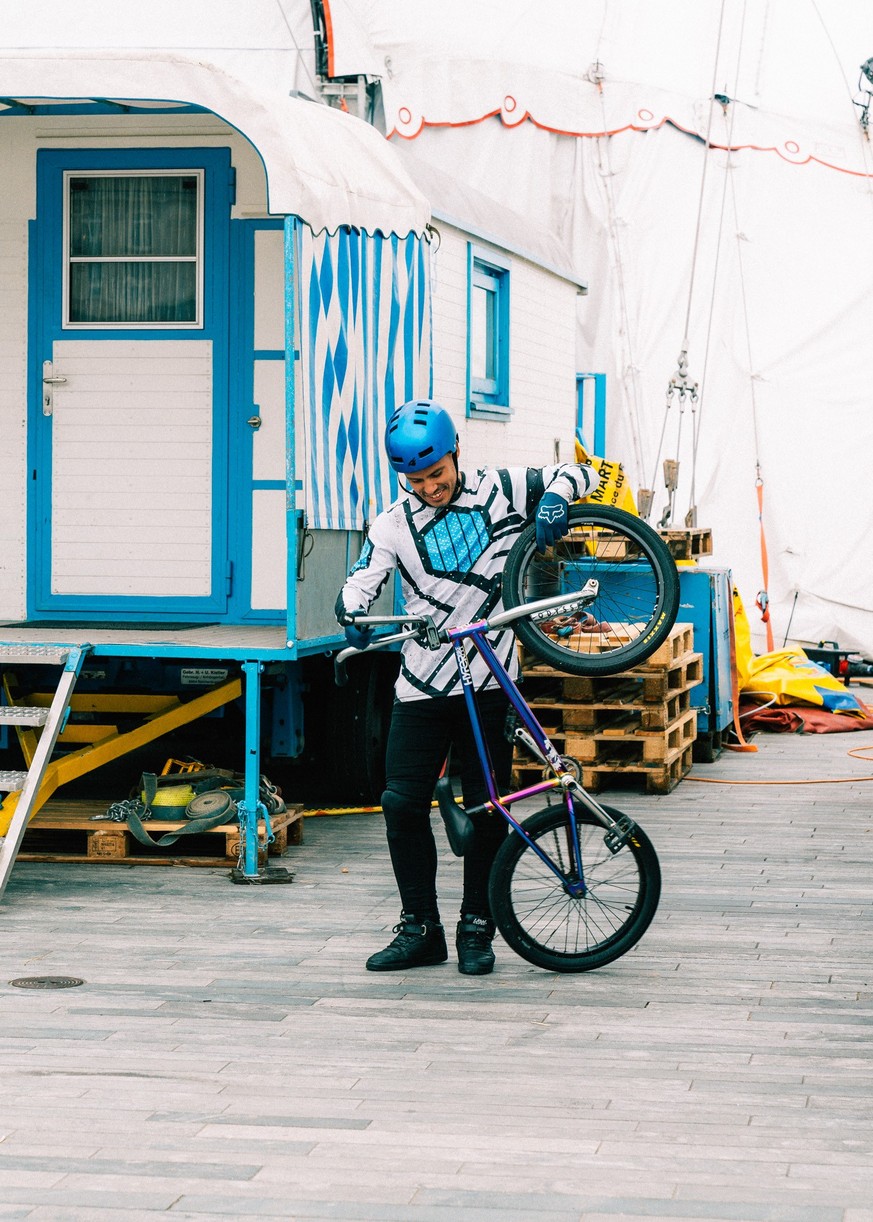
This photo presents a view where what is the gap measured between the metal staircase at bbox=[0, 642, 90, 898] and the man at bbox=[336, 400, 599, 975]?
2.00 m

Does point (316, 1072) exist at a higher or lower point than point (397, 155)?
lower

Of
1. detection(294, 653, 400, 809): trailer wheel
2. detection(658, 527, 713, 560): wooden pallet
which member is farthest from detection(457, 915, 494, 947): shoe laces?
detection(658, 527, 713, 560): wooden pallet

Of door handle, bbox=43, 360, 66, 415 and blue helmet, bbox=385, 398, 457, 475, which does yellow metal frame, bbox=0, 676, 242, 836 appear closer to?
door handle, bbox=43, 360, 66, 415

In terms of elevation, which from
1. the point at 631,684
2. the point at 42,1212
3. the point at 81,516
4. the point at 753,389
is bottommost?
the point at 42,1212

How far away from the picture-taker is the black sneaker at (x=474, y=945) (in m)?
6.49

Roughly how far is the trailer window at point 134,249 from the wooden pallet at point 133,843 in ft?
8.86

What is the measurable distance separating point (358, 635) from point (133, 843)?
277 centimetres

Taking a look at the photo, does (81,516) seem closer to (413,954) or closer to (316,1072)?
(413,954)

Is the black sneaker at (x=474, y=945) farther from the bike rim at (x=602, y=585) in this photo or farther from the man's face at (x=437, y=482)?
the man's face at (x=437, y=482)

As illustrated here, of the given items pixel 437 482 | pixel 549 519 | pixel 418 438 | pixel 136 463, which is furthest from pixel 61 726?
pixel 549 519

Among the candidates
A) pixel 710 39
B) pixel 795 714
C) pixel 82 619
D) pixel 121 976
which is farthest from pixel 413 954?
pixel 710 39

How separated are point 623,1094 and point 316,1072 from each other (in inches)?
34.7

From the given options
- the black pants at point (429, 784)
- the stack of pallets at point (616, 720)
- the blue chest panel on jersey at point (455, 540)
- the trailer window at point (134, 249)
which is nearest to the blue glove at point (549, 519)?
the blue chest panel on jersey at point (455, 540)

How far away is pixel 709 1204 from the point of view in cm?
425
